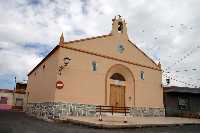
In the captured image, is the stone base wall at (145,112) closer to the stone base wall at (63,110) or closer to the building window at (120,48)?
the stone base wall at (63,110)

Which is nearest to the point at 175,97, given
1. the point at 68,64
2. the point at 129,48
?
the point at 129,48

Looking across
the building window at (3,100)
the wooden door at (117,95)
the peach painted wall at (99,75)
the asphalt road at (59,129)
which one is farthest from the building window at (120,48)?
the building window at (3,100)

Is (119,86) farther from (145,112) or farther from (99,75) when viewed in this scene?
(145,112)

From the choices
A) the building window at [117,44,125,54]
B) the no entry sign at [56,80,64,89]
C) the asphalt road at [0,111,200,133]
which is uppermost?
the building window at [117,44,125,54]

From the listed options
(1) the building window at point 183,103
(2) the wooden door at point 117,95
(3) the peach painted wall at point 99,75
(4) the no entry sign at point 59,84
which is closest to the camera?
(4) the no entry sign at point 59,84

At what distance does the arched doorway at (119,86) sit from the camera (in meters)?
20.3

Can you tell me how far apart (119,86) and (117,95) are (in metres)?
0.91

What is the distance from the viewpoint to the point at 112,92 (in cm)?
2059

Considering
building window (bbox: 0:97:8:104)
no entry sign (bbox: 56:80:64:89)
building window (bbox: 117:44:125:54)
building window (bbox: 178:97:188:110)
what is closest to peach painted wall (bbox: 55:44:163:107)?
no entry sign (bbox: 56:80:64:89)

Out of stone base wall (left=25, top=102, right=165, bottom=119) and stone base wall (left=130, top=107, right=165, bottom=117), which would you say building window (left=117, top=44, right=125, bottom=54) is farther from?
stone base wall (left=25, top=102, right=165, bottom=119)

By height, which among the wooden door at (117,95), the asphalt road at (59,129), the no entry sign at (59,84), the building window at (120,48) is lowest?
the asphalt road at (59,129)

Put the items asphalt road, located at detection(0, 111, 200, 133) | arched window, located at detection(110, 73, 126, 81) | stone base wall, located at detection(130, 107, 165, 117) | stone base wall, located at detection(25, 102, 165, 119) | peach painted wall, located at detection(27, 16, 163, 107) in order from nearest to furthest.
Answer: asphalt road, located at detection(0, 111, 200, 133) < stone base wall, located at detection(25, 102, 165, 119) < peach painted wall, located at detection(27, 16, 163, 107) < stone base wall, located at detection(130, 107, 165, 117) < arched window, located at detection(110, 73, 126, 81)

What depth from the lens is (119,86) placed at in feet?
70.4

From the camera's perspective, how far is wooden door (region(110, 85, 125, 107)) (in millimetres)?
20413
